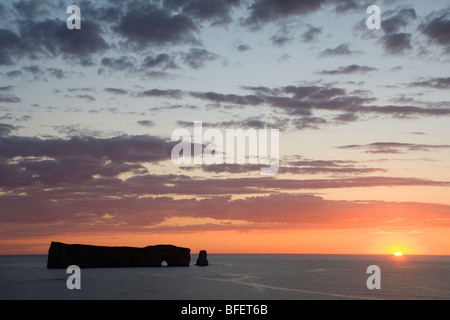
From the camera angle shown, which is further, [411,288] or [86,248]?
[86,248]

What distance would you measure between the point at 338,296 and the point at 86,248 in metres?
123
